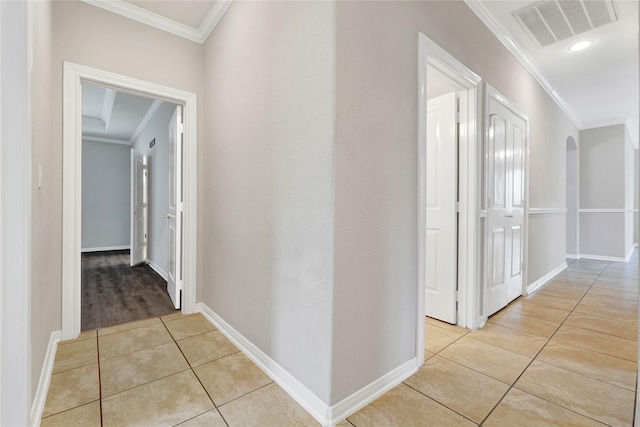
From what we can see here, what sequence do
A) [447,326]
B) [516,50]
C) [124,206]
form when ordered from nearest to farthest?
1. [447,326]
2. [516,50]
3. [124,206]

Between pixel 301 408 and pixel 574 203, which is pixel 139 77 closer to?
pixel 301 408

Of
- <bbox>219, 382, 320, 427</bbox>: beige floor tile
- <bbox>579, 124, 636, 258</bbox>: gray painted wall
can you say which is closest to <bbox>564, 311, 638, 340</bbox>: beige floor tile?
<bbox>219, 382, 320, 427</bbox>: beige floor tile

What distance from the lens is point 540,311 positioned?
2.77 m

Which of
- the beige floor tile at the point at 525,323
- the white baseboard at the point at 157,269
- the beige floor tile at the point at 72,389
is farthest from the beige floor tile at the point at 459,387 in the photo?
the white baseboard at the point at 157,269

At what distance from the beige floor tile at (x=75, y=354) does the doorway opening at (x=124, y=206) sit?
1.05ft

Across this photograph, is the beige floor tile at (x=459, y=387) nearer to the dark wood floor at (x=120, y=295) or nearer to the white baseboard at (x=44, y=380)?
the white baseboard at (x=44, y=380)

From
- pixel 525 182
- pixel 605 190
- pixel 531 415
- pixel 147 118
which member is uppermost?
pixel 147 118

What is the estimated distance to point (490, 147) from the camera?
2.50 metres

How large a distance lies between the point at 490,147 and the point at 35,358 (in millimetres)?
3274

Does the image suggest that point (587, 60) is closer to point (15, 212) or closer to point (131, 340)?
point (15, 212)

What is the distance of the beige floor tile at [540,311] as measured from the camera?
2.62 metres

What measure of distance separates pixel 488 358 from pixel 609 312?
6.05 ft

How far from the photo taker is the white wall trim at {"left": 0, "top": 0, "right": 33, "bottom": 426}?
3.42 ft

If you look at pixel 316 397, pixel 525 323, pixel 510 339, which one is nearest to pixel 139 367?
pixel 316 397
